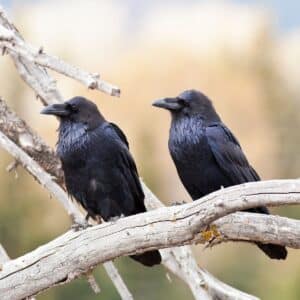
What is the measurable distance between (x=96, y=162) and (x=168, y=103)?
442 millimetres

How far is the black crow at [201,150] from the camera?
5.54 meters

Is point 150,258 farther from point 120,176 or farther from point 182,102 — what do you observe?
point 182,102

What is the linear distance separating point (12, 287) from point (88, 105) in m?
1.13

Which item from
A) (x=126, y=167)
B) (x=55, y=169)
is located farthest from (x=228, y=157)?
(x=55, y=169)

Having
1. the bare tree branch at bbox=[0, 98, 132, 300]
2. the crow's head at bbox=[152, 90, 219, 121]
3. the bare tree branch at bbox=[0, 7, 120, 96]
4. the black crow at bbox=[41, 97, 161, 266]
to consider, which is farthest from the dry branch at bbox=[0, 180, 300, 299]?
the crow's head at bbox=[152, 90, 219, 121]

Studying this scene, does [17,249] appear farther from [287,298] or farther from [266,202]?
[266,202]

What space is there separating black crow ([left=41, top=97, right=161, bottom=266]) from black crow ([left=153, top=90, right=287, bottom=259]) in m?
0.24

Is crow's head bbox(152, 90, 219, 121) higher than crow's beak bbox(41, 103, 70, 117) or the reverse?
the reverse

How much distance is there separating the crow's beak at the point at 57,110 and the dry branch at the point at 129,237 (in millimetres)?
858

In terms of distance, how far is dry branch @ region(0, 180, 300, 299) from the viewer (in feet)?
13.5

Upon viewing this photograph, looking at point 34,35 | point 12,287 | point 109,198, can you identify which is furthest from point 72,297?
point 12,287

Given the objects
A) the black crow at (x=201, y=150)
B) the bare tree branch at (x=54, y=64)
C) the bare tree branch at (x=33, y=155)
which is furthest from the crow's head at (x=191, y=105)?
the bare tree branch at (x=54, y=64)

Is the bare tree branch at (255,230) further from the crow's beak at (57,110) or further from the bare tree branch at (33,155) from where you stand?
the crow's beak at (57,110)

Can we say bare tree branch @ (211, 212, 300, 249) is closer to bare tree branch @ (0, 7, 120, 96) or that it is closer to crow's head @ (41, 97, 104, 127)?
bare tree branch @ (0, 7, 120, 96)
